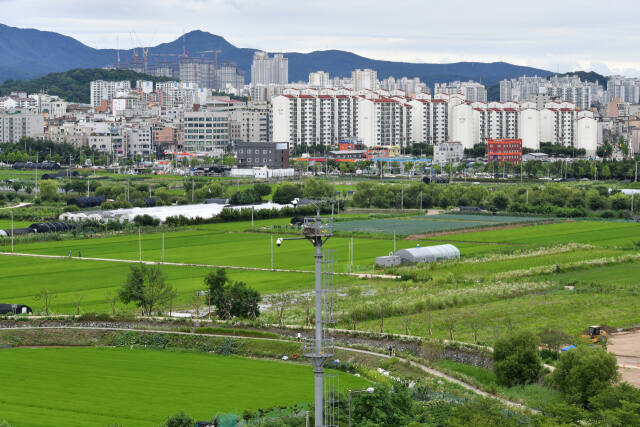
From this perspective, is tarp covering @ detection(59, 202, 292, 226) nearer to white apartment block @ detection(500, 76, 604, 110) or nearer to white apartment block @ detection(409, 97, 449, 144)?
white apartment block @ detection(409, 97, 449, 144)

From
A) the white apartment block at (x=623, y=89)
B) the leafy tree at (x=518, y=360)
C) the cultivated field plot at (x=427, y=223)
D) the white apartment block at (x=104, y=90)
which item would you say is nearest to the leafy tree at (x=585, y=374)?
the leafy tree at (x=518, y=360)

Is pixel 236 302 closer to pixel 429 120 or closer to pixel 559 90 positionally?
pixel 429 120

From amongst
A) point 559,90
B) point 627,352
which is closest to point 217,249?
point 627,352

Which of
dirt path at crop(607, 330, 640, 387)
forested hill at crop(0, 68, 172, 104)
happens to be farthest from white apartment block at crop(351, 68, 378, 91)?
dirt path at crop(607, 330, 640, 387)

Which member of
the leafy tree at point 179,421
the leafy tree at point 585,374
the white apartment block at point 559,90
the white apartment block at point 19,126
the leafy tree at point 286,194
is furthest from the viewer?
the white apartment block at point 559,90

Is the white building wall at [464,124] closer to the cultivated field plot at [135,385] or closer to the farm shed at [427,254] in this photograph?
the farm shed at [427,254]
